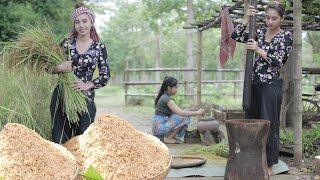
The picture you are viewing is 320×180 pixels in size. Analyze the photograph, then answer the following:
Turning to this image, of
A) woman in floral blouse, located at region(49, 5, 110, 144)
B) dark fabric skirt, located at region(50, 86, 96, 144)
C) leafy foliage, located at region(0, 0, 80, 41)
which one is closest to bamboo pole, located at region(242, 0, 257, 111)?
woman in floral blouse, located at region(49, 5, 110, 144)

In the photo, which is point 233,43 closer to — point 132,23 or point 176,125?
point 176,125

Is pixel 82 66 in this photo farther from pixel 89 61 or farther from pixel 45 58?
pixel 45 58

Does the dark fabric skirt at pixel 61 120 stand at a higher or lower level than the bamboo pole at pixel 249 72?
lower

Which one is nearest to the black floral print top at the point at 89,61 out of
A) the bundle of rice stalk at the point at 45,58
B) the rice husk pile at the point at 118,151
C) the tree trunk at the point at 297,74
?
the bundle of rice stalk at the point at 45,58

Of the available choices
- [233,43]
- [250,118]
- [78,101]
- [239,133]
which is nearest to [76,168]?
[78,101]

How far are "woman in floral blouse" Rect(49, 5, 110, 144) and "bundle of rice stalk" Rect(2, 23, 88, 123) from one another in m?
0.08

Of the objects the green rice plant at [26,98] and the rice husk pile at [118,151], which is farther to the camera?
the green rice plant at [26,98]

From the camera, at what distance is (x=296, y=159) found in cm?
496

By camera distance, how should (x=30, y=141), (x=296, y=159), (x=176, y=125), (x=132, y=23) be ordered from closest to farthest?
(x=30, y=141) → (x=296, y=159) → (x=176, y=125) → (x=132, y=23)

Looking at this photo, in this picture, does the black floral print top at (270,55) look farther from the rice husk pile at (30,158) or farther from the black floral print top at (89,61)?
the rice husk pile at (30,158)

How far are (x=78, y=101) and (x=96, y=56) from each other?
397 mm

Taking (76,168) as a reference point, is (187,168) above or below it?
below

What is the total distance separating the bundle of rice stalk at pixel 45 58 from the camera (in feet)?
12.6

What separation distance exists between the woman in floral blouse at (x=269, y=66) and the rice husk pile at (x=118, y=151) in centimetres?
145
